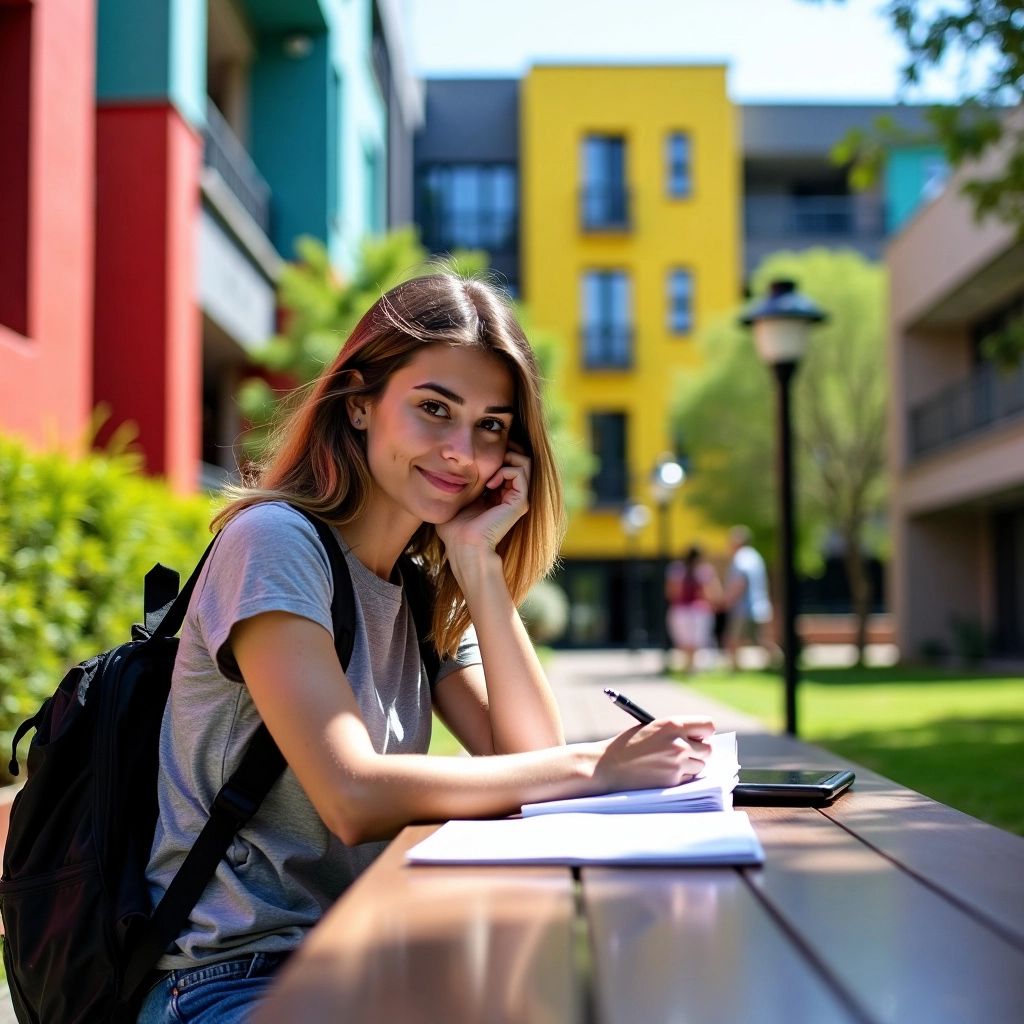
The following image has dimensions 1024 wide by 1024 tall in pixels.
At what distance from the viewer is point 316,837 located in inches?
81.0

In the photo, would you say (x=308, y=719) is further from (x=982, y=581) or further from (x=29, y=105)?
(x=982, y=581)

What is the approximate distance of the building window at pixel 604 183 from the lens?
35.2 meters

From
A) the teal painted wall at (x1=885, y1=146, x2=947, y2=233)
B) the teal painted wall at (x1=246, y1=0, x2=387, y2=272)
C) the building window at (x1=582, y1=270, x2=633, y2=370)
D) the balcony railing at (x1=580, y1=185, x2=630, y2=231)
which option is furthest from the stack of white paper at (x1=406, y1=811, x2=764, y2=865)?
the teal painted wall at (x1=885, y1=146, x2=947, y2=233)

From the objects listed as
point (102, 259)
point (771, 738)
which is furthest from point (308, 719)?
point (102, 259)

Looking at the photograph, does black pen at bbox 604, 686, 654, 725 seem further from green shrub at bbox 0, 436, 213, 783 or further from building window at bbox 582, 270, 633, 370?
building window at bbox 582, 270, 633, 370

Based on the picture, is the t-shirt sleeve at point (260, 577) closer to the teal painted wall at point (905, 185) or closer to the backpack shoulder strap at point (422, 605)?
the backpack shoulder strap at point (422, 605)

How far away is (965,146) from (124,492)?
16.7ft

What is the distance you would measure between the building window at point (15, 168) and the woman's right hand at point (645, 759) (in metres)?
6.72

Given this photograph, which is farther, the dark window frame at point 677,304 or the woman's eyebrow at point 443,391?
the dark window frame at point 677,304

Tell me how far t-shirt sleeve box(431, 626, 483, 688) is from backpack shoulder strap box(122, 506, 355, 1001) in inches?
22.7

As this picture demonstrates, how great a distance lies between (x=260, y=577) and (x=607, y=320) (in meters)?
33.7

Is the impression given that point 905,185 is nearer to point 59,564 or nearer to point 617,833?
point 59,564

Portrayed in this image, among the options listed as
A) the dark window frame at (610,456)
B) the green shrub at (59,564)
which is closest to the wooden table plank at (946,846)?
the green shrub at (59,564)

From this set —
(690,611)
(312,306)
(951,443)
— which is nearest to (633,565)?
(951,443)
